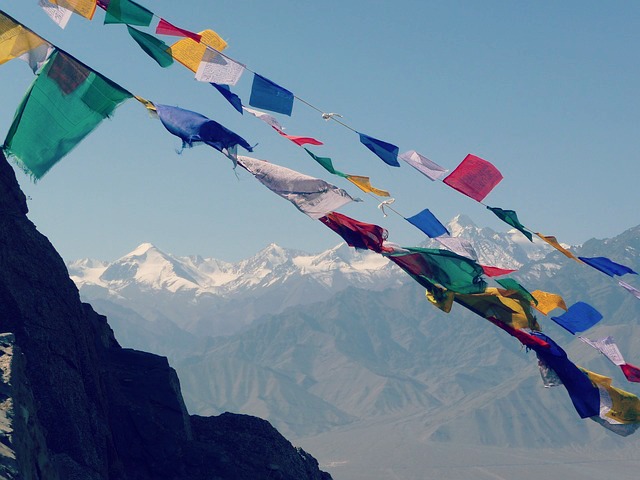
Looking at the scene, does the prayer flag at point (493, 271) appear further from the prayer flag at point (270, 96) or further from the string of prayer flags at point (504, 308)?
the prayer flag at point (270, 96)

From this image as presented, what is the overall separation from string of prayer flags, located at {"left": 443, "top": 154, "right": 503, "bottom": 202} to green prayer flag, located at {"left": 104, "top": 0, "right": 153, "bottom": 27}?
7423mm

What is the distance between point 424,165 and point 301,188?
118 inches

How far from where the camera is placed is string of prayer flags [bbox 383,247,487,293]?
908 inches

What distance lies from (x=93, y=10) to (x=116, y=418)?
34.8 feet

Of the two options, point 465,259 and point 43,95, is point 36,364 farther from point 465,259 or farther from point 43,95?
point 465,259

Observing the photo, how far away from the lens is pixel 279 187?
20656mm

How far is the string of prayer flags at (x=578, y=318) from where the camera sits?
79.2 ft

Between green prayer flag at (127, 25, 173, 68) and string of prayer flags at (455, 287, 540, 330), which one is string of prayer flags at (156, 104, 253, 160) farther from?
string of prayer flags at (455, 287, 540, 330)

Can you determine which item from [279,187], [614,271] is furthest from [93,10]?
[614,271]

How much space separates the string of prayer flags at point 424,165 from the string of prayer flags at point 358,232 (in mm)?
1719

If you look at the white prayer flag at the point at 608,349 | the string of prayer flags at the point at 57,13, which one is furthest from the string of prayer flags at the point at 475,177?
the string of prayer flags at the point at 57,13

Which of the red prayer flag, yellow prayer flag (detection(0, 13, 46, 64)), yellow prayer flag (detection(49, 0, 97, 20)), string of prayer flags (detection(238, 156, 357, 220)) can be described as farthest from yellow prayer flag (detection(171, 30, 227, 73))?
the red prayer flag

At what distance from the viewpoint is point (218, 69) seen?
821 inches

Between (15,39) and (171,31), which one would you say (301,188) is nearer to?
(171,31)
